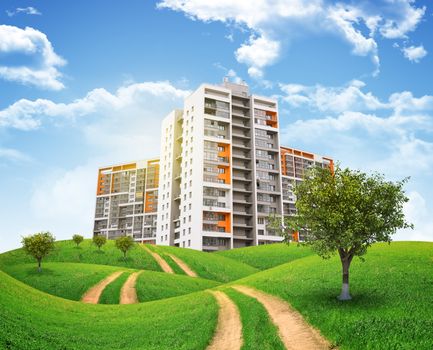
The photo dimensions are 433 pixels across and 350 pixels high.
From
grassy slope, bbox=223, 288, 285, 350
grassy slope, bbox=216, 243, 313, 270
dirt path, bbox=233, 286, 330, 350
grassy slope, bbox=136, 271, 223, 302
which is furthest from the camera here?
grassy slope, bbox=216, 243, 313, 270

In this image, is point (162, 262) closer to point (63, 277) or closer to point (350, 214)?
point (63, 277)

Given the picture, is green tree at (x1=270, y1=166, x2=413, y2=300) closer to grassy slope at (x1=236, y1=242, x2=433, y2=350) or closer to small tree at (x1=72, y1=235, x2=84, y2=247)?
grassy slope at (x1=236, y1=242, x2=433, y2=350)

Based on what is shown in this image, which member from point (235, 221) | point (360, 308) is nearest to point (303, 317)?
point (360, 308)

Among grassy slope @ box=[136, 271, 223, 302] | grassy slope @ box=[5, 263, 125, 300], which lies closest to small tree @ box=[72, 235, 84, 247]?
grassy slope @ box=[5, 263, 125, 300]

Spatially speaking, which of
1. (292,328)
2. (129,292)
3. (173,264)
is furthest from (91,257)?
(292,328)

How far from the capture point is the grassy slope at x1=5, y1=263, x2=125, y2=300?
50.9m

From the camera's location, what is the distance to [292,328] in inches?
1062

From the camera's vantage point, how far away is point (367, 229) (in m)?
31.8

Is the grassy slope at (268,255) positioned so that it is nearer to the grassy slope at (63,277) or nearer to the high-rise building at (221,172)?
the high-rise building at (221,172)

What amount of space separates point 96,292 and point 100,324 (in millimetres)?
19276

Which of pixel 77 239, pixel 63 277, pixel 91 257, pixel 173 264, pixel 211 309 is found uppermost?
pixel 77 239

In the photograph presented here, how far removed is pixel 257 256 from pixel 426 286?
52.5 meters

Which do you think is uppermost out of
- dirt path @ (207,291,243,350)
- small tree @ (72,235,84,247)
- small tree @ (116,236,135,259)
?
small tree @ (72,235,84,247)

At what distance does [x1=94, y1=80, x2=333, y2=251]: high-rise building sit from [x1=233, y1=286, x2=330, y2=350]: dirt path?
7581 cm
